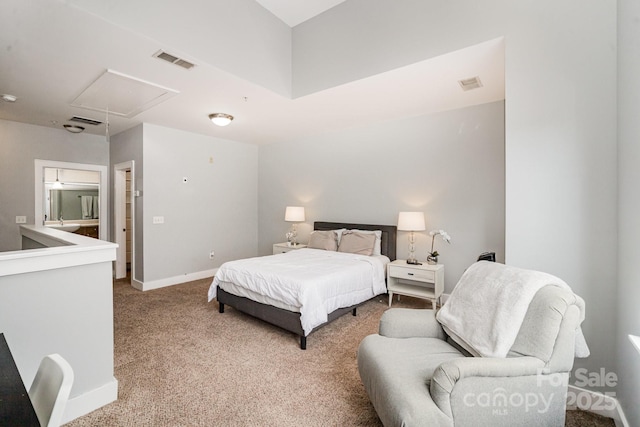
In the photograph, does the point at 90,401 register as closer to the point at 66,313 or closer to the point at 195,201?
the point at 66,313

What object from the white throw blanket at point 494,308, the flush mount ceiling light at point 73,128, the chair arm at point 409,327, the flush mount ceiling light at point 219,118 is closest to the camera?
the white throw blanket at point 494,308

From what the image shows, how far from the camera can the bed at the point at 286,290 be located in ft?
9.15

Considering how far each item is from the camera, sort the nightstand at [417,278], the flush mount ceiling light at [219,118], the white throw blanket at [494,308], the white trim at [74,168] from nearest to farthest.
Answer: the white throw blanket at [494,308] < the nightstand at [417,278] < the flush mount ceiling light at [219,118] < the white trim at [74,168]

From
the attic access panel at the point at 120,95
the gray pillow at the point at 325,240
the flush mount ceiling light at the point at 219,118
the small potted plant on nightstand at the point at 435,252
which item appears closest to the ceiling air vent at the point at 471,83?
the small potted plant on nightstand at the point at 435,252

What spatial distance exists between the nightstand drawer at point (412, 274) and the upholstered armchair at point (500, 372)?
185 cm

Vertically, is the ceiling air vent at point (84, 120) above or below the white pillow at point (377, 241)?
above

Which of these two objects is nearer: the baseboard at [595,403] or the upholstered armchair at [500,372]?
the upholstered armchair at [500,372]

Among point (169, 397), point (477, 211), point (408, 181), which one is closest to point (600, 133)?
point (477, 211)

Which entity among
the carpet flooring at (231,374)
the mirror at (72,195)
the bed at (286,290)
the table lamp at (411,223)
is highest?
the mirror at (72,195)

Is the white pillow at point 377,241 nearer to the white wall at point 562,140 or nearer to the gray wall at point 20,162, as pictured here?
the white wall at point 562,140

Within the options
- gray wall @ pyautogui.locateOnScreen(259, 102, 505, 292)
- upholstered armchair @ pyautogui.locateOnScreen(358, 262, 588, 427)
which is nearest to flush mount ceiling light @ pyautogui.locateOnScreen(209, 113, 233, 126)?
gray wall @ pyautogui.locateOnScreen(259, 102, 505, 292)

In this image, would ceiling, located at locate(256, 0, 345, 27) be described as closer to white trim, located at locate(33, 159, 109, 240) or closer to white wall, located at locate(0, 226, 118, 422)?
white wall, located at locate(0, 226, 118, 422)

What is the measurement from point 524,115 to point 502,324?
1.49 meters

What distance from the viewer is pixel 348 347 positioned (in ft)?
9.15
